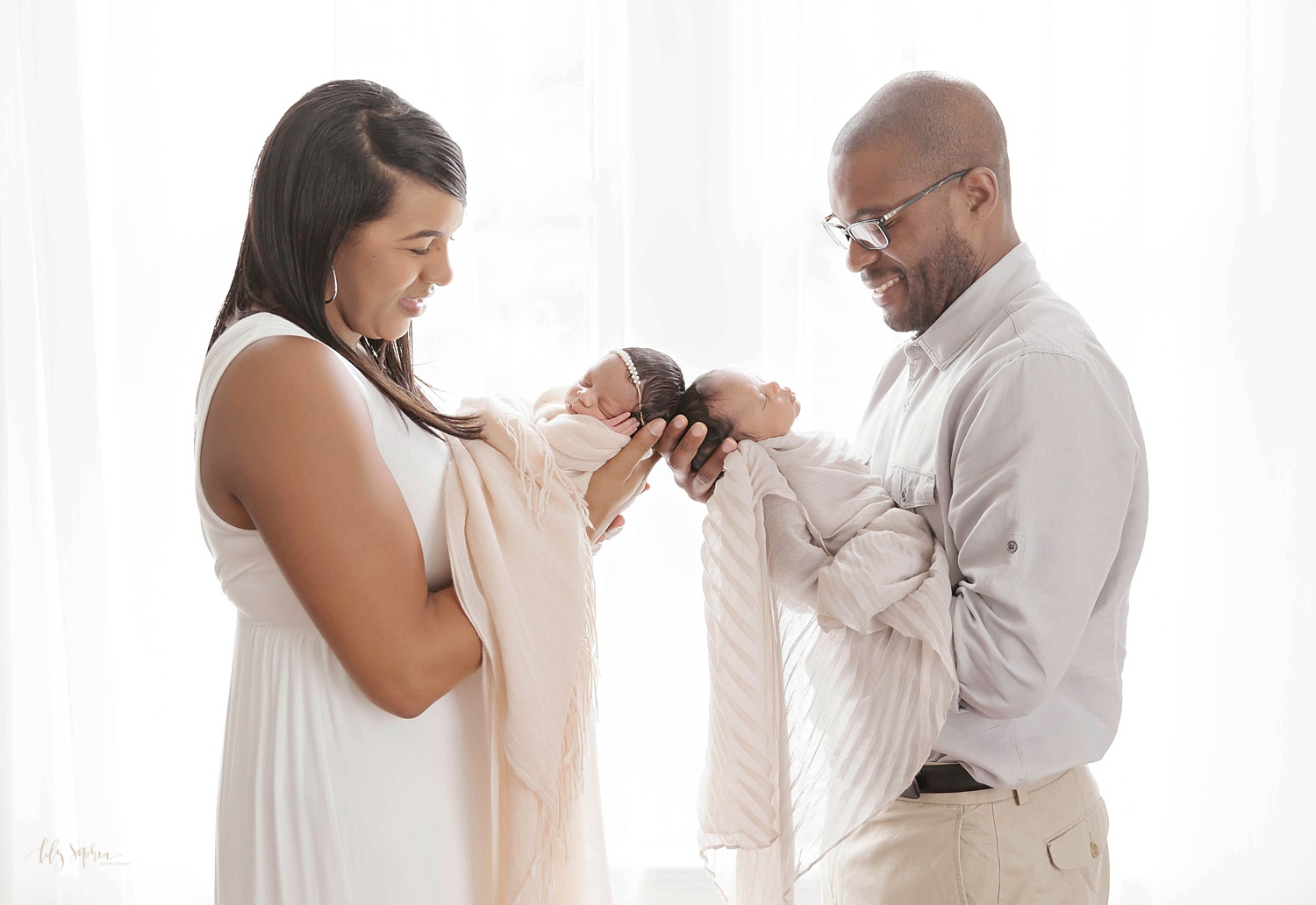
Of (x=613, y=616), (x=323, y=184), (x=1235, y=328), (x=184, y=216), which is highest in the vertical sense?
(x=184, y=216)

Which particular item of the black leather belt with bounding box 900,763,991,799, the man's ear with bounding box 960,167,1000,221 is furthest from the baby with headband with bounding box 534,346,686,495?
the black leather belt with bounding box 900,763,991,799

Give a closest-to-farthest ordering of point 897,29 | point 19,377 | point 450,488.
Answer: point 450,488
point 897,29
point 19,377

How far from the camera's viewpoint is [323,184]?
120 cm

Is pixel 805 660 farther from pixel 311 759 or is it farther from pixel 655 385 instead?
pixel 311 759

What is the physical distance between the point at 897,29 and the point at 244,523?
76.0 inches

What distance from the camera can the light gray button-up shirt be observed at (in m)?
1.26

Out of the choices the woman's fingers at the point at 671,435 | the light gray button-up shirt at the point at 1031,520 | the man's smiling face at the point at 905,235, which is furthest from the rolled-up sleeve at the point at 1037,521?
the woman's fingers at the point at 671,435

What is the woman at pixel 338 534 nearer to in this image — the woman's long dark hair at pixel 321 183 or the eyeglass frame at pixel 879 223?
the woman's long dark hair at pixel 321 183

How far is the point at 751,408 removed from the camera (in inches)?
61.9

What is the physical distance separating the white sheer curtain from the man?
0.87m

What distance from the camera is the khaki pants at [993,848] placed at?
138 cm

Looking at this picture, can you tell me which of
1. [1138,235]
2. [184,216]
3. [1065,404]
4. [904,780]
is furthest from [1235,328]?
[184,216]

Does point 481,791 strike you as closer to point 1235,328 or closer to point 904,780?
point 904,780

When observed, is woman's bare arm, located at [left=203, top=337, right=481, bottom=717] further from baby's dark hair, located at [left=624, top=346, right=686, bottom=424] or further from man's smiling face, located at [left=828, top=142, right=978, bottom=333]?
man's smiling face, located at [left=828, top=142, right=978, bottom=333]
